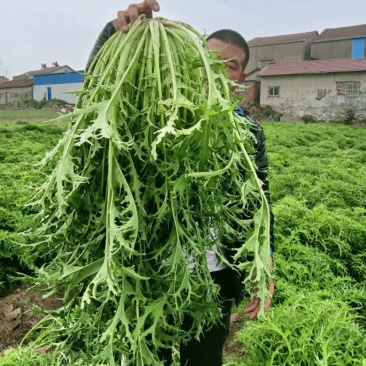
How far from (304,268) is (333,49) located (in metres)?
43.1

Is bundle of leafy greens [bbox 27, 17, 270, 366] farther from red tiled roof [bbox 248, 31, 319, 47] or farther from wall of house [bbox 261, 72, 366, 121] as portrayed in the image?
red tiled roof [bbox 248, 31, 319, 47]

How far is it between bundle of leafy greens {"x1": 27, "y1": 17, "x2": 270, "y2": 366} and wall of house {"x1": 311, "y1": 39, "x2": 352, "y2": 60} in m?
45.5

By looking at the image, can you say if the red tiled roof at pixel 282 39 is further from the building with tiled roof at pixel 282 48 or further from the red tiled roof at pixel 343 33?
the red tiled roof at pixel 343 33

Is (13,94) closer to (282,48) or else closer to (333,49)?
(282,48)

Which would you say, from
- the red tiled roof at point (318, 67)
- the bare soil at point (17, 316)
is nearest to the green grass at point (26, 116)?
the red tiled roof at point (318, 67)

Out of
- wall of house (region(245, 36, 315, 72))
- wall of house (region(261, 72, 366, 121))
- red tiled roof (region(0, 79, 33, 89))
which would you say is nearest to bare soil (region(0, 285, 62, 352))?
wall of house (region(261, 72, 366, 121))

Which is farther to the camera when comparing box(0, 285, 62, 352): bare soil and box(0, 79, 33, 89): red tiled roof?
box(0, 79, 33, 89): red tiled roof

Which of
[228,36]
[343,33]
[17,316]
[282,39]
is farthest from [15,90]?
[228,36]

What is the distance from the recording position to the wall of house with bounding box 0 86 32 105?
164 feet

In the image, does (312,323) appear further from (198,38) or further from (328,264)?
(198,38)

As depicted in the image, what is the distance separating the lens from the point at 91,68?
1465mm

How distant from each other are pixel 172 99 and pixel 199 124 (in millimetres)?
138

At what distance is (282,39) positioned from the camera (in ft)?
153

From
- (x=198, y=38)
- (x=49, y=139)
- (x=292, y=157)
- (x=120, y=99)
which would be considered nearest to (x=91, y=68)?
(x=120, y=99)
